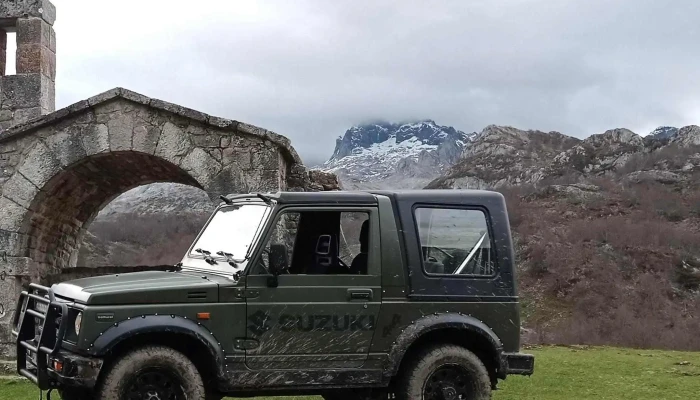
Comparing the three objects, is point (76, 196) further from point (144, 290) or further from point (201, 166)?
point (144, 290)

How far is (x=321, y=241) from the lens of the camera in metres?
6.46

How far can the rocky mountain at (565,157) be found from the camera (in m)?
43.1

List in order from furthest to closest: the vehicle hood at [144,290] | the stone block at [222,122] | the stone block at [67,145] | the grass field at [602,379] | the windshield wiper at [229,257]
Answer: the stone block at [67,145] → the stone block at [222,122] → the grass field at [602,379] → the windshield wiper at [229,257] → the vehicle hood at [144,290]

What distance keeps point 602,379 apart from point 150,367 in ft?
20.7

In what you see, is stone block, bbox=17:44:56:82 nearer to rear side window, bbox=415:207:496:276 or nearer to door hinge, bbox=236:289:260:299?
door hinge, bbox=236:289:260:299

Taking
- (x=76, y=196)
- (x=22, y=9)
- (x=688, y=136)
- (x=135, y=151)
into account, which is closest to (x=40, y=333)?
(x=135, y=151)

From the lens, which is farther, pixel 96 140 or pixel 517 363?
pixel 96 140

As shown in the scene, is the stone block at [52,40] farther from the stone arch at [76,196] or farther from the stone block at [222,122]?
the stone block at [222,122]

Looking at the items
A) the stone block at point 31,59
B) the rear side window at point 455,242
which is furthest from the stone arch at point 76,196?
the rear side window at point 455,242


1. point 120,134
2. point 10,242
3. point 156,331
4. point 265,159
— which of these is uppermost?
point 120,134

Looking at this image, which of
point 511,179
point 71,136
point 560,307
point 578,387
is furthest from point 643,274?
point 71,136

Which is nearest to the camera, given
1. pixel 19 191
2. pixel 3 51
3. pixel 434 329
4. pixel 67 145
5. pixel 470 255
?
pixel 434 329

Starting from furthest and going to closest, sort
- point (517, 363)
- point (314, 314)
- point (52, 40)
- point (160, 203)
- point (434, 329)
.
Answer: point (160, 203) → point (52, 40) → point (517, 363) → point (434, 329) → point (314, 314)

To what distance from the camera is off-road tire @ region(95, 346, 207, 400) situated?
17.2ft
